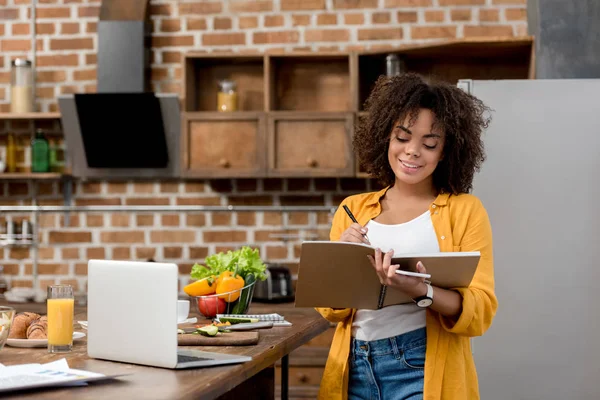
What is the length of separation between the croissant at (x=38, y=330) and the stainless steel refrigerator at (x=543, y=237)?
1.55 metres

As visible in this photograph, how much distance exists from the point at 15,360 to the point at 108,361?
7.9 inches

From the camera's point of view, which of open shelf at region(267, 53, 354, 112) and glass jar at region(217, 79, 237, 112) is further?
open shelf at region(267, 53, 354, 112)

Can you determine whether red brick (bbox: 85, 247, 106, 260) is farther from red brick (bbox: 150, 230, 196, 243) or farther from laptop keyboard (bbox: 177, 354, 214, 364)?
laptop keyboard (bbox: 177, 354, 214, 364)

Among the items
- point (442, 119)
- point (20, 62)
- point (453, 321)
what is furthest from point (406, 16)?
point (453, 321)

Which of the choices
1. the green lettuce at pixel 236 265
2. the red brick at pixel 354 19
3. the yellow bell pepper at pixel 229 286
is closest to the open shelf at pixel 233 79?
the red brick at pixel 354 19

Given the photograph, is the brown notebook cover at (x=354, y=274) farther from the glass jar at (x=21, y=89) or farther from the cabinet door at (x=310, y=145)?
the glass jar at (x=21, y=89)

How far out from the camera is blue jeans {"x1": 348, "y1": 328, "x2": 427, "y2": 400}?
1823 mm

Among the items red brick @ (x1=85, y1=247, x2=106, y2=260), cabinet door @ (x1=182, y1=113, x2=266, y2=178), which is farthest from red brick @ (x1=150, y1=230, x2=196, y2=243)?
cabinet door @ (x1=182, y1=113, x2=266, y2=178)

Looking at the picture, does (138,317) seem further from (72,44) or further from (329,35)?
(72,44)

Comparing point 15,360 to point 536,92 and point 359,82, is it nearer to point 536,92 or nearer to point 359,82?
point 536,92

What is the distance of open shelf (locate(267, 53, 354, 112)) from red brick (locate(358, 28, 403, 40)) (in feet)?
0.59

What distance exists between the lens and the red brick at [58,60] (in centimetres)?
429

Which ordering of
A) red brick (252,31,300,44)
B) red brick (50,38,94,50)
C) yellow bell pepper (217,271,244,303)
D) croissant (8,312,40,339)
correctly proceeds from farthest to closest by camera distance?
1. red brick (50,38,94,50)
2. red brick (252,31,300,44)
3. yellow bell pepper (217,271,244,303)
4. croissant (8,312,40,339)

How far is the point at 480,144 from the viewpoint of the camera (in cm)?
206
